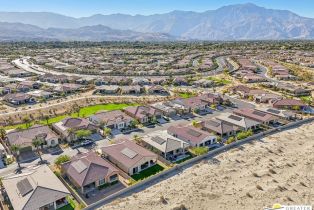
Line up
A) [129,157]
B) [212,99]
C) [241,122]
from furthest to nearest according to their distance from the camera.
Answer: [212,99] < [241,122] < [129,157]

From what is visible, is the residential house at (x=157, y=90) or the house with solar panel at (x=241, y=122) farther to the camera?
the residential house at (x=157, y=90)

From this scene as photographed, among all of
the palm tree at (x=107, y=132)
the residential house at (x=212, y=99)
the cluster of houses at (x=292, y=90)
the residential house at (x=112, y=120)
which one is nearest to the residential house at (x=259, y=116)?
the residential house at (x=212, y=99)

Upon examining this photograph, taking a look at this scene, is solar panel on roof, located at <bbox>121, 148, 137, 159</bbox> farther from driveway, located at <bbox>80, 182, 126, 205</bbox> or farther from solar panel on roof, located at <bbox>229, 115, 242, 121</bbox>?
solar panel on roof, located at <bbox>229, 115, 242, 121</bbox>

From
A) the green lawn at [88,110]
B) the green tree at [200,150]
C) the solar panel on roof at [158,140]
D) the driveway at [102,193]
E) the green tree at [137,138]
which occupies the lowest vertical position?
the driveway at [102,193]

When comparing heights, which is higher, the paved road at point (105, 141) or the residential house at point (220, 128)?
the residential house at point (220, 128)

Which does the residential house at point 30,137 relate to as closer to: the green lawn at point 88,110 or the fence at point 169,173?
the green lawn at point 88,110

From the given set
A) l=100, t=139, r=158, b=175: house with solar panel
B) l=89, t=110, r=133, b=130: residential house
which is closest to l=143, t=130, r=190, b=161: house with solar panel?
l=100, t=139, r=158, b=175: house with solar panel

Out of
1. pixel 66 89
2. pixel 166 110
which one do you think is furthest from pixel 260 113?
pixel 66 89

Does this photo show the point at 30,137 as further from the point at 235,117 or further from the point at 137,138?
the point at 235,117
